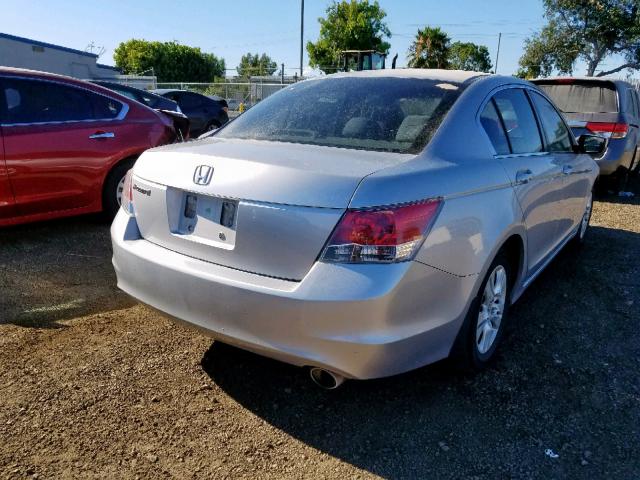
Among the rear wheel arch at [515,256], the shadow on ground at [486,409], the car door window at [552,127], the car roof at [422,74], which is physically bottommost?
the shadow on ground at [486,409]

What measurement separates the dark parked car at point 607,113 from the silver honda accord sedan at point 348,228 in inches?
214

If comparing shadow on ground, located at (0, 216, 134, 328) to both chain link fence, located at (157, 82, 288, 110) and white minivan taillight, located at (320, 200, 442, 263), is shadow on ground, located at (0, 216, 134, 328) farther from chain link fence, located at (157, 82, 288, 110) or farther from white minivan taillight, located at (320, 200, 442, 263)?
chain link fence, located at (157, 82, 288, 110)

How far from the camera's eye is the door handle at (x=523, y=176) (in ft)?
9.83

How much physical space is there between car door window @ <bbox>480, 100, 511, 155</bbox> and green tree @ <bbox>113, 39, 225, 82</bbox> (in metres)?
78.5

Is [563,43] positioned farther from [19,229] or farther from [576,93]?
[19,229]

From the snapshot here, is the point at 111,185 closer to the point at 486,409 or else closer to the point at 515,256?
the point at 515,256

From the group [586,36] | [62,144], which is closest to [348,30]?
[586,36]

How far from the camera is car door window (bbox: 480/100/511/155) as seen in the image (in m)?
2.93

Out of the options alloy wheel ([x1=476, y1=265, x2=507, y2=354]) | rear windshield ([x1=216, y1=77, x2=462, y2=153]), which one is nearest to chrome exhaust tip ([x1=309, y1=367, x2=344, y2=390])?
alloy wheel ([x1=476, y1=265, x2=507, y2=354])

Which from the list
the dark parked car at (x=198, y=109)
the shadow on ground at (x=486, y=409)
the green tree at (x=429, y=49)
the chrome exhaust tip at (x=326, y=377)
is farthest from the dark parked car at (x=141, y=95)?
the green tree at (x=429, y=49)

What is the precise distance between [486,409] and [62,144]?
4.11 metres

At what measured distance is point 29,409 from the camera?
8.20ft

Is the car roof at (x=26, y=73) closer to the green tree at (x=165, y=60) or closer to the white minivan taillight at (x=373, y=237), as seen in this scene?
the white minivan taillight at (x=373, y=237)

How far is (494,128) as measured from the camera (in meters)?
3.02
